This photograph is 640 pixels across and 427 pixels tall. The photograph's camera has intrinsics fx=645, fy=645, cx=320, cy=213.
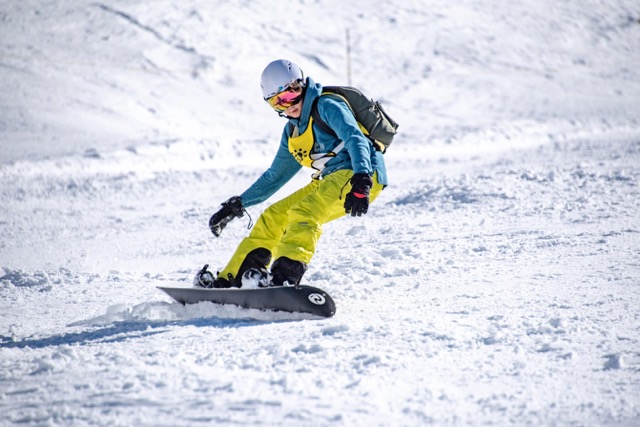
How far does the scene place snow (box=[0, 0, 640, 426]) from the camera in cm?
274

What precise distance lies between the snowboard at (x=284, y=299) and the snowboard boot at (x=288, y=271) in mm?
95

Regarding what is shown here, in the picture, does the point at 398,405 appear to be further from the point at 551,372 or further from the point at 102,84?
the point at 102,84

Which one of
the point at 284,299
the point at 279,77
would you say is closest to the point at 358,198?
the point at 284,299

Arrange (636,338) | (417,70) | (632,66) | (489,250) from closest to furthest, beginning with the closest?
(636,338), (489,250), (417,70), (632,66)

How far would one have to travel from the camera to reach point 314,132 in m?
4.25

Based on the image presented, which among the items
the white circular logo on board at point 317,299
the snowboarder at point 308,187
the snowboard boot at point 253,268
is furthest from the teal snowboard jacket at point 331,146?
the white circular logo on board at point 317,299

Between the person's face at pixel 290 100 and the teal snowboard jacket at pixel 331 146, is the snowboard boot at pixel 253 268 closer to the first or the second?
the teal snowboard jacket at pixel 331 146

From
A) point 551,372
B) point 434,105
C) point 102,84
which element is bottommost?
point 551,372

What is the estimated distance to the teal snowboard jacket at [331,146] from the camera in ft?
12.8

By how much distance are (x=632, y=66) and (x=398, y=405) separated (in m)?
25.2

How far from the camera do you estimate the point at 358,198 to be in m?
3.77

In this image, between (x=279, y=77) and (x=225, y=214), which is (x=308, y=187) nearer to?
(x=225, y=214)

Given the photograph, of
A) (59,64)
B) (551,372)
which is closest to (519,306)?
(551,372)

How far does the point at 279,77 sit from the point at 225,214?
3.61ft
